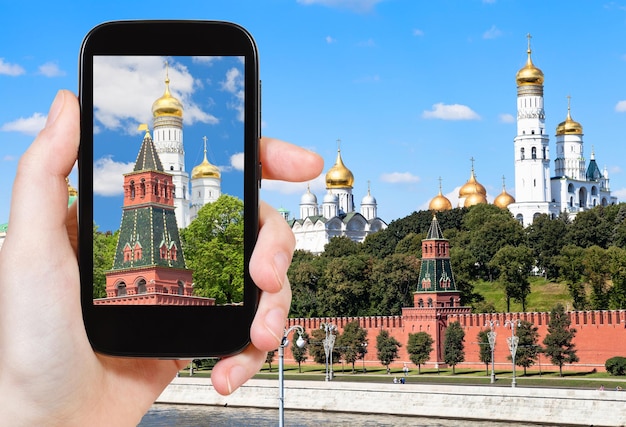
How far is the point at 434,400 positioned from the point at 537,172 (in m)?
52.9

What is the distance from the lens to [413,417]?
1368 inches

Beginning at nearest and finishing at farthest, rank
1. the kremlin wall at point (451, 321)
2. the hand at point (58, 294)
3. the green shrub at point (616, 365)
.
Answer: the hand at point (58, 294) < the green shrub at point (616, 365) < the kremlin wall at point (451, 321)

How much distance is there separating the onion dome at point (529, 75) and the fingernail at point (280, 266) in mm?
80924

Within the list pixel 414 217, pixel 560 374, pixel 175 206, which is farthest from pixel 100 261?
pixel 414 217

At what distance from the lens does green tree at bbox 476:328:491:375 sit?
1745 inches

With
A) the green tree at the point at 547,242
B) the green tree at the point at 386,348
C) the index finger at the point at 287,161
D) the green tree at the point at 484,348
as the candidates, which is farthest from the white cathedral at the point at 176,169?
the green tree at the point at 547,242

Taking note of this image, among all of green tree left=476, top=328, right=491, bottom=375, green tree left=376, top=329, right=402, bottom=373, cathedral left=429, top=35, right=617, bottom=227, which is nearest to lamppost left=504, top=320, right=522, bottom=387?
green tree left=476, top=328, right=491, bottom=375

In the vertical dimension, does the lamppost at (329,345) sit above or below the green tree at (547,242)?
below

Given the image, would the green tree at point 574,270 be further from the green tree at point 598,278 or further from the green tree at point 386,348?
the green tree at point 386,348

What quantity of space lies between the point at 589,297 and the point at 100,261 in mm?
51989

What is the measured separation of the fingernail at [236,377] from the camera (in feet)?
9.73

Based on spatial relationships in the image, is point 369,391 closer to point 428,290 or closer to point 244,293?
point 428,290

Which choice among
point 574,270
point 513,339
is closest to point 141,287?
point 513,339

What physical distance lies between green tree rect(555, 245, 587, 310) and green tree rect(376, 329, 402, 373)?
9.38 metres
